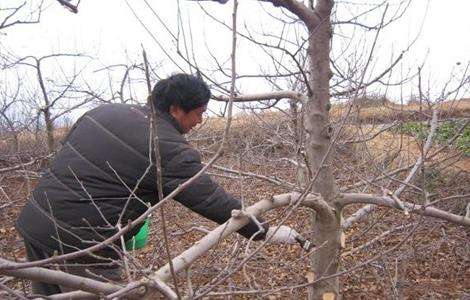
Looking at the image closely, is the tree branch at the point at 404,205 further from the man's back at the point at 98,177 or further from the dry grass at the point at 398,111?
the man's back at the point at 98,177

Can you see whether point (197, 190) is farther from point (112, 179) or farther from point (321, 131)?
point (321, 131)

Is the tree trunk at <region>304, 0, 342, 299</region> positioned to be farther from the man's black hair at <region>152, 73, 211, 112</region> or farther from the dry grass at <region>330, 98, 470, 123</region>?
the man's black hair at <region>152, 73, 211, 112</region>

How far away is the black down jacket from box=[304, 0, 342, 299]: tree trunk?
575mm

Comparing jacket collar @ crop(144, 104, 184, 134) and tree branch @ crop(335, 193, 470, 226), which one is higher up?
jacket collar @ crop(144, 104, 184, 134)

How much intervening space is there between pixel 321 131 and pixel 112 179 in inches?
43.8

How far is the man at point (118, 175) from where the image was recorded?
191 centimetres

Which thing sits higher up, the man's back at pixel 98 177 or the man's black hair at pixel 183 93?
the man's black hair at pixel 183 93

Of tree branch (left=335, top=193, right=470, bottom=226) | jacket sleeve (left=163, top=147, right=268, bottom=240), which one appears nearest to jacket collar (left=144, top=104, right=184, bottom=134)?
jacket sleeve (left=163, top=147, right=268, bottom=240)

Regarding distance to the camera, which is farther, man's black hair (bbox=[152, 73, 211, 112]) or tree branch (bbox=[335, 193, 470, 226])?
tree branch (bbox=[335, 193, 470, 226])

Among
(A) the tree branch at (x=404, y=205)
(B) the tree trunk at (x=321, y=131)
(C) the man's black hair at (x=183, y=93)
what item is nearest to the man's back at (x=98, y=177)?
(C) the man's black hair at (x=183, y=93)

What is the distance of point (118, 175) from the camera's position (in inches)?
76.4

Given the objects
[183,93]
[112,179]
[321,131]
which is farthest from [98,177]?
[321,131]

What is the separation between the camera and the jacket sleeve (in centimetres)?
188

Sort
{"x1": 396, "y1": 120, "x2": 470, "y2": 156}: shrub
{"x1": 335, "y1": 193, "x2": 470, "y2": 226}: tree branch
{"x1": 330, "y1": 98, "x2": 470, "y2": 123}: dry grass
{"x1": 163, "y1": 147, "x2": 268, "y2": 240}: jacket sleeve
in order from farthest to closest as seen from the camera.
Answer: {"x1": 330, "y1": 98, "x2": 470, "y2": 123}: dry grass, {"x1": 396, "y1": 120, "x2": 470, "y2": 156}: shrub, {"x1": 335, "y1": 193, "x2": 470, "y2": 226}: tree branch, {"x1": 163, "y1": 147, "x2": 268, "y2": 240}: jacket sleeve
